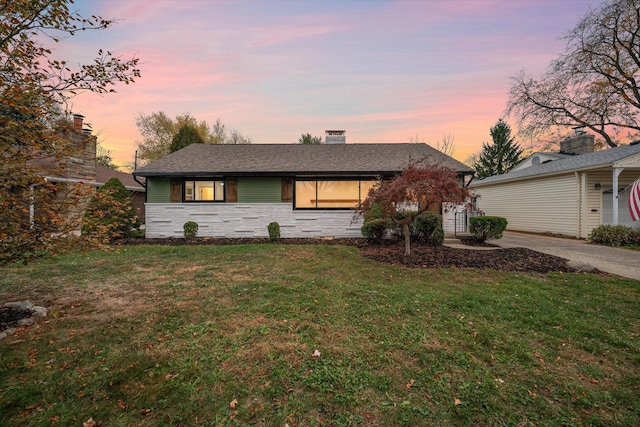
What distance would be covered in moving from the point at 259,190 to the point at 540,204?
14.3 meters

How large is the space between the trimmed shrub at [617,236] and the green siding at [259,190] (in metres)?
12.7

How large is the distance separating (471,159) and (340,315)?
121ft

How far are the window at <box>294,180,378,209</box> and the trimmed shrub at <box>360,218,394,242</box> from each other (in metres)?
2.11

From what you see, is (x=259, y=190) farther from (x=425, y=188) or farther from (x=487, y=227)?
A: (x=487, y=227)

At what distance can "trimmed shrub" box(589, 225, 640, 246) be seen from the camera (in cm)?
918

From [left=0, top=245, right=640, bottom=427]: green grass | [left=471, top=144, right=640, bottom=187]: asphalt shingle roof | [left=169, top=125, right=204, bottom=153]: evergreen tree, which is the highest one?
[left=169, top=125, right=204, bottom=153]: evergreen tree

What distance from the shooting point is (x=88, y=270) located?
19.4 feet

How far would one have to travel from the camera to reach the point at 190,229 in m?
10.5

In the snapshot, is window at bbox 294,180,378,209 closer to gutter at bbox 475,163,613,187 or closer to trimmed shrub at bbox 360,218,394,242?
trimmed shrub at bbox 360,218,394,242

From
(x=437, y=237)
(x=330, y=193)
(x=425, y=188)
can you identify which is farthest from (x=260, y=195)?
(x=437, y=237)

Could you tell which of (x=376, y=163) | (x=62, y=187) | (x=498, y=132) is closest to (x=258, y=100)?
(x=376, y=163)

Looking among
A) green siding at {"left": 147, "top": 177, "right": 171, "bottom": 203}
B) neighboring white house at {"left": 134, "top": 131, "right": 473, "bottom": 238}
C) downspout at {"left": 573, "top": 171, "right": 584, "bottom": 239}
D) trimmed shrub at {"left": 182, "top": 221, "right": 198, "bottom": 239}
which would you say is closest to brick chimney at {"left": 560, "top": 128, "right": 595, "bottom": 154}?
downspout at {"left": 573, "top": 171, "right": 584, "bottom": 239}

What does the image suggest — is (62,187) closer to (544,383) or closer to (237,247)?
(544,383)

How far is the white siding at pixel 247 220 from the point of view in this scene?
11.0 m
